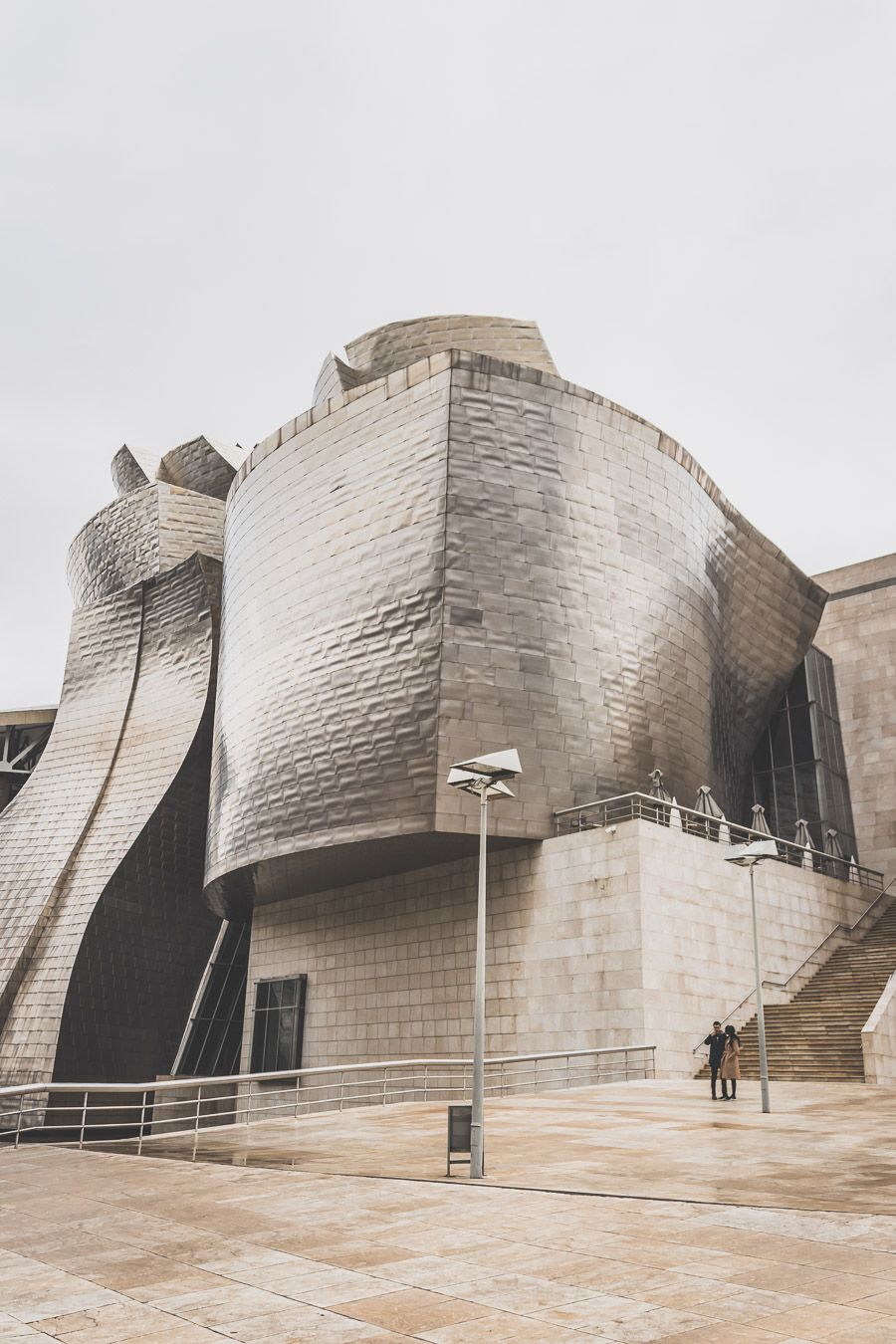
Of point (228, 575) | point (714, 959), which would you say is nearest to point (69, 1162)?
point (714, 959)

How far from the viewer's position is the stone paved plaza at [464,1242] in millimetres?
4680

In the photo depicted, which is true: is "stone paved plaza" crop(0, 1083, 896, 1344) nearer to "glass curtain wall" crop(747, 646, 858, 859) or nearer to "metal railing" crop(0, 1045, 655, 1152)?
"metal railing" crop(0, 1045, 655, 1152)

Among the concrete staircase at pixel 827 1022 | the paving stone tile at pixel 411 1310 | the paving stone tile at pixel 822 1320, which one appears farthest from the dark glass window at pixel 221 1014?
the paving stone tile at pixel 822 1320

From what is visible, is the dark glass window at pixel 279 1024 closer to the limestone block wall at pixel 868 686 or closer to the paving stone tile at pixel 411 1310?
the limestone block wall at pixel 868 686

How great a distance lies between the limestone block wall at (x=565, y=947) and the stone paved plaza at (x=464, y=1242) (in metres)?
9.18

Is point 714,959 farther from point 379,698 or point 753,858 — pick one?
point 379,698

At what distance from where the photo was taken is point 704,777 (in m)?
27.6

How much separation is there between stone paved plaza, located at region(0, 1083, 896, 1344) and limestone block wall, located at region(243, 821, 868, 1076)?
9185 millimetres

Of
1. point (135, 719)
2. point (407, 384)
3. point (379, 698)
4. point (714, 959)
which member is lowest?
point (714, 959)

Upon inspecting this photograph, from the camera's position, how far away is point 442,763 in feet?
75.8

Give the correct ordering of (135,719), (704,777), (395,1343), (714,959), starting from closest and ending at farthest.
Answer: (395,1343) < (714,959) < (704,777) < (135,719)

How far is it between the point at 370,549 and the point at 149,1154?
15.9 meters

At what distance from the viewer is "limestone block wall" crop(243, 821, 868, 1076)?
829 inches

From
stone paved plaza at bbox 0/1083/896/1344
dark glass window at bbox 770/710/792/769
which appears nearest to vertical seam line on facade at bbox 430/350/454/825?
stone paved plaza at bbox 0/1083/896/1344
